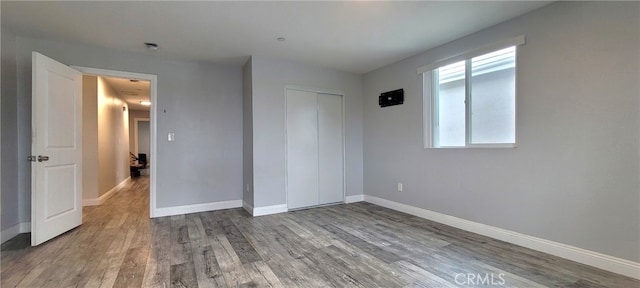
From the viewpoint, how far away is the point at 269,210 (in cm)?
395

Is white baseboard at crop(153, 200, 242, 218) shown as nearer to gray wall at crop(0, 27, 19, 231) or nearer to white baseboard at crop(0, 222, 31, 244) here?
white baseboard at crop(0, 222, 31, 244)

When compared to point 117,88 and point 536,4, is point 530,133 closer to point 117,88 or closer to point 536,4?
point 536,4

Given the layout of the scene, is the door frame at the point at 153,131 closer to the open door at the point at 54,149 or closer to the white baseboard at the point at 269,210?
the open door at the point at 54,149

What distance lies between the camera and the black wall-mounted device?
13.1 ft

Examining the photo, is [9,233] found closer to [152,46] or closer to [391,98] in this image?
[152,46]

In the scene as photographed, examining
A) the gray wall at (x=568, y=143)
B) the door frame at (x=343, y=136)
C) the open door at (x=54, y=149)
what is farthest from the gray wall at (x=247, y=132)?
the gray wall at (x=568, y=143)

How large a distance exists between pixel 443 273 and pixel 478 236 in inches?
44.2

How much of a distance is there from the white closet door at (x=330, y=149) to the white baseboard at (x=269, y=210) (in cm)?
70

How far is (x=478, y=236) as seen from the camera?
9.52 feet

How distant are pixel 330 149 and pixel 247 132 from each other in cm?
141

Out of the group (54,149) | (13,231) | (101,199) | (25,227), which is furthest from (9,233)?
(101,199)

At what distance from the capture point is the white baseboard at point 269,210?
3.85 meters

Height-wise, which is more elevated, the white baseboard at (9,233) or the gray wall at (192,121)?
the gray wall at (192,121)

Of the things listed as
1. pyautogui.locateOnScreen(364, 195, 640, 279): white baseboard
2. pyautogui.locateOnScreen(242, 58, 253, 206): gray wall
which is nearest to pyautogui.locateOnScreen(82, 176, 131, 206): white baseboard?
pyautogui.locateOnScreen(242, 58, 253, 206): gray wall
